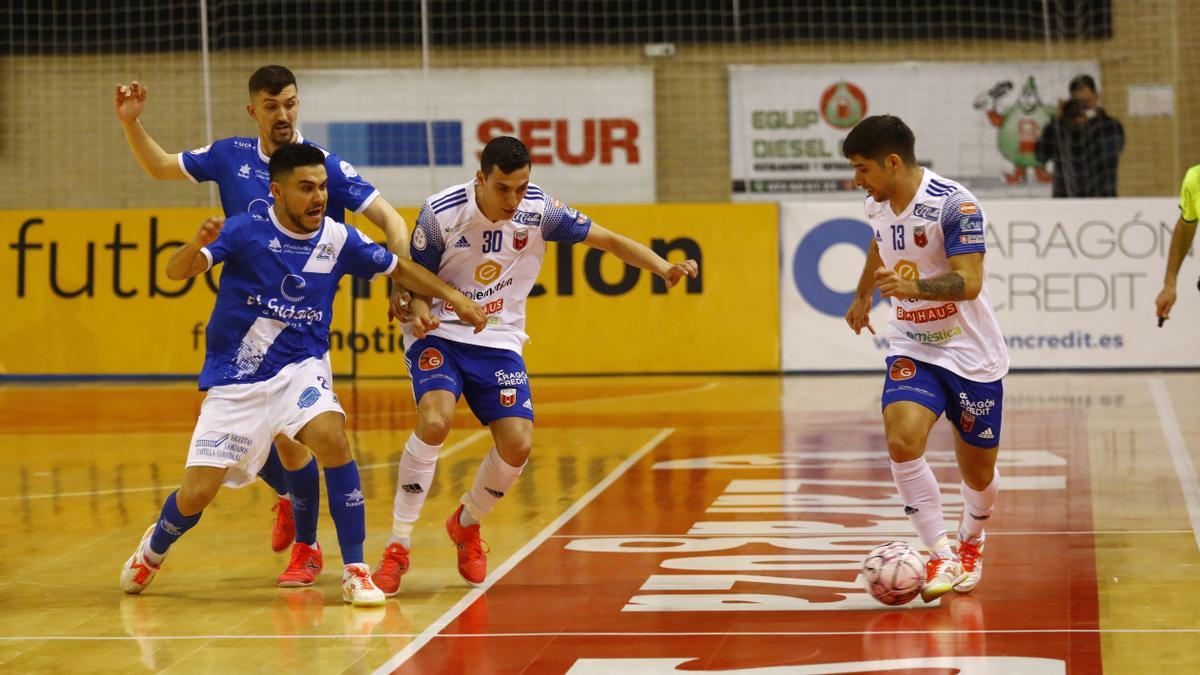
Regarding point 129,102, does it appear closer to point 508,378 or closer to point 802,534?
point 508,378

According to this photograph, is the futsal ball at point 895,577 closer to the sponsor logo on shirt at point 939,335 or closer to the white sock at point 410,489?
the sponsor logo on shirt at point 939,335

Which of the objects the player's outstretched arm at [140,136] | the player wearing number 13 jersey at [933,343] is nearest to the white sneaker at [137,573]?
the player's outstretched arm at [140,136]

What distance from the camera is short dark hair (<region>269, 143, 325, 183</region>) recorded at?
6.73m

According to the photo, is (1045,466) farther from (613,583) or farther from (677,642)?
(677,642)

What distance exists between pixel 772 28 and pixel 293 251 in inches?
671

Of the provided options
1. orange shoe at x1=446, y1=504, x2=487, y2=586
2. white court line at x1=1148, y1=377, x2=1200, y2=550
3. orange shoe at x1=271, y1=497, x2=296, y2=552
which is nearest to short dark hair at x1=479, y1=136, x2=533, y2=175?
orange shoe at x1=446, y1=504, x2=487, y2=586

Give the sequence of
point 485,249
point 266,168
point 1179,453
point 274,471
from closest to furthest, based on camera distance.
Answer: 1. point 485,249
2. point 266,168
3. point 274,471
4. point 1179,453

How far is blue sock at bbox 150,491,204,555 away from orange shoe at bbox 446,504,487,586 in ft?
3.71

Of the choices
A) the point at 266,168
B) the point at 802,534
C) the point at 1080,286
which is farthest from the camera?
the point at 1080,286

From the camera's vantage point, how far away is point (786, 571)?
7453 millimetres

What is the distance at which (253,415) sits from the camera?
269 inches

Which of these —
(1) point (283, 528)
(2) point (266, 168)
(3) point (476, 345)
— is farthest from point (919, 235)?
(1) point (283, 528)

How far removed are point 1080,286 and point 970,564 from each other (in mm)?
11153

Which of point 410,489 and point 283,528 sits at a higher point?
point 410,489
